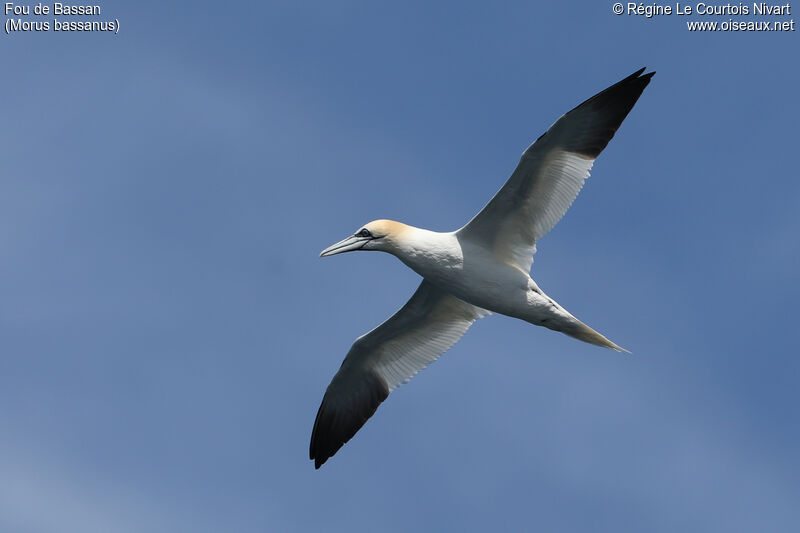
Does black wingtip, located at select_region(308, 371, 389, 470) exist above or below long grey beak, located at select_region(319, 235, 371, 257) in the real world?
below

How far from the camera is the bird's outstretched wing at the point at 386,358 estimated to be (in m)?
16.9

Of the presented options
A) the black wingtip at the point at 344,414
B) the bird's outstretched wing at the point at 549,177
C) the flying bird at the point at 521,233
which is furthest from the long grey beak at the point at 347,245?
the black wingtip at the point at 344,414

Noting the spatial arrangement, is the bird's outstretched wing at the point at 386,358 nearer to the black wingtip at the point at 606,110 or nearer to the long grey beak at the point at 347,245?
the long grey beak at the point at 347,245

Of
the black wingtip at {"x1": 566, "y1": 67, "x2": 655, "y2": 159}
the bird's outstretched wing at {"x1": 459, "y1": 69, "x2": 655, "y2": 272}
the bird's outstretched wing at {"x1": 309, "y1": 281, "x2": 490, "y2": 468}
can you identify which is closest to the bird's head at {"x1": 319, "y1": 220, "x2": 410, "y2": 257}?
the bird's outstretched wing at {"x1": 459, "y1": 69, "x2": 655, "y2": 272}

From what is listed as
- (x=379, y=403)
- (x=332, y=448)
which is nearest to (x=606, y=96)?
(x=379, y=403)

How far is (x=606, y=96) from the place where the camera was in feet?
47.5

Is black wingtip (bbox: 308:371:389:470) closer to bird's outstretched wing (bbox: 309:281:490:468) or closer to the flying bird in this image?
bird's outstretched wing (bbox: 309:281:490:468)

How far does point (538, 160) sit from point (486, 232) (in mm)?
1255

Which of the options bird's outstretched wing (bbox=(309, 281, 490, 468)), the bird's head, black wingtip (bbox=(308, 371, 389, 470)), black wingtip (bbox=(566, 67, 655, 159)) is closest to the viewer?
black wingtip (bbox=(566, 67, 655, 159))

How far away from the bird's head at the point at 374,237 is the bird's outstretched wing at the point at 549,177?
0.91 metres

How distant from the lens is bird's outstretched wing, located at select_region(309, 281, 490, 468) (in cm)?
1694

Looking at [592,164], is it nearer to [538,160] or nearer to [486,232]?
[538,160]

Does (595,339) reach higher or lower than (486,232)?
lower

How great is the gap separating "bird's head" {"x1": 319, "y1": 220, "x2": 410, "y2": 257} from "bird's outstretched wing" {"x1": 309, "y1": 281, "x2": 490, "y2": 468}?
1545 millimetres
